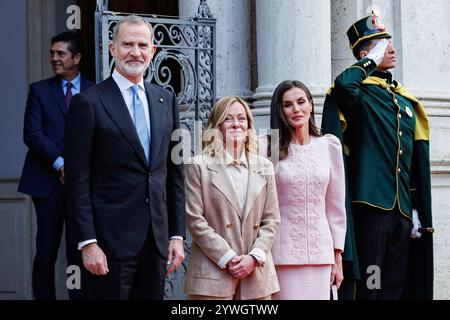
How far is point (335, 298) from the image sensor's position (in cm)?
679

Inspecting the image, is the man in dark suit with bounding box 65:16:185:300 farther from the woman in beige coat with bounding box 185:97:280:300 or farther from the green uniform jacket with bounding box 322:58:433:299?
the green uniform jacket with bounding box 322:58:433:299

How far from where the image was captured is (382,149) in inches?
284

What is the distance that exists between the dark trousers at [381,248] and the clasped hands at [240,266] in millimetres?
1097

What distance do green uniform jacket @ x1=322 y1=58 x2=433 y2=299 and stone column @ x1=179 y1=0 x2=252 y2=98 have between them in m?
1.57

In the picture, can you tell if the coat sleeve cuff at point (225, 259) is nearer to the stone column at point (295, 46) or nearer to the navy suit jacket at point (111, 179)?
the navy suit jacket at point (111, 179)

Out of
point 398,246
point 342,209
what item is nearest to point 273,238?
point 342,209

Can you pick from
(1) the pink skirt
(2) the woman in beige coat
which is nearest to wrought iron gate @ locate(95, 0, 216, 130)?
(2) the woman in beige coat

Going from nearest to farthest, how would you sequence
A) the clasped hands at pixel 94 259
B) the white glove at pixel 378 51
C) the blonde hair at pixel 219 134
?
the clasped hands at pixel 94 259 → the blonde hair at pixel 219 134 → the white glove at pixel 378 51

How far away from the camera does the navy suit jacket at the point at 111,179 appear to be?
5.63 m

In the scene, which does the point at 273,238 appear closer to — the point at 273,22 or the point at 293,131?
the point at 293,131

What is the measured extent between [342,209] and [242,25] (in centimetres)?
238

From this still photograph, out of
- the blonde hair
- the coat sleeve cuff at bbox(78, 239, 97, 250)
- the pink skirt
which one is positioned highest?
the blonde hair

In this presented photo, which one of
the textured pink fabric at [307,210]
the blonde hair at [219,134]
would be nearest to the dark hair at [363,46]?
the textured pink fabric at [307,210]

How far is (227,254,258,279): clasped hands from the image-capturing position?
6.19 m
